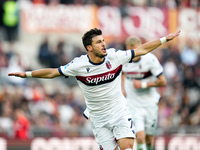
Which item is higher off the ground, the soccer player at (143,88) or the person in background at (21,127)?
the soccer player at (143,88)

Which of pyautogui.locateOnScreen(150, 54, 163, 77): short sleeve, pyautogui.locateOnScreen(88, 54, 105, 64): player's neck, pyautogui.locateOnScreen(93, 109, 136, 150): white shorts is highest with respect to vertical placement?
pyautogui.locateOnScreen(88, 54, 105, 64): player's neck

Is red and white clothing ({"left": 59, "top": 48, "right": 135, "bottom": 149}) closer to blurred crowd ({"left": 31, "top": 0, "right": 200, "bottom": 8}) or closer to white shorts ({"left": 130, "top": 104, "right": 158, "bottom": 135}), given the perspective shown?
white shorts ({"left": 130, "top": 104, "right": 158, "bottom": 135})

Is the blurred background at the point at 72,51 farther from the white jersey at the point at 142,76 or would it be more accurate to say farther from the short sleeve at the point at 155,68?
the short sleeve at the point at 155,68

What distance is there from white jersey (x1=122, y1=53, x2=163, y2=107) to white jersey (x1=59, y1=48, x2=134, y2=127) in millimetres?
1826

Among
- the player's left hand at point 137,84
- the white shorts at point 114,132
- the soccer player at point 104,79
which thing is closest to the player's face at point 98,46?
the soccer player at point 104,79

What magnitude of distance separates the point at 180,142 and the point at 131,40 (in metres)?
4.68

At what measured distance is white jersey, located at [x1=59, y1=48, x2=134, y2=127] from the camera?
891 cm

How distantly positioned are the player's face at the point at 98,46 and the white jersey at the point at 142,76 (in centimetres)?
215

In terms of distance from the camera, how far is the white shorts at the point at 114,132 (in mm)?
9055

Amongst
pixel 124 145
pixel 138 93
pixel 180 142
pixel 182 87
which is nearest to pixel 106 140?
pixel 124 145

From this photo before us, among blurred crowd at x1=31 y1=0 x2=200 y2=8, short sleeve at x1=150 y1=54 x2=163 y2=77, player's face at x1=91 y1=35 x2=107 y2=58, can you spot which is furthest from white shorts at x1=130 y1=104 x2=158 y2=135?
blurred crowd at x1=31 y1=0 x2=200 y2=8

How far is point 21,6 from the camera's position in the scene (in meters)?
20.3

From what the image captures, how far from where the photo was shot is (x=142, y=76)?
10969mm

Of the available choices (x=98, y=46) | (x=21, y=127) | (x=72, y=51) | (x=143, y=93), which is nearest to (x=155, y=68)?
(x=143, y=93)
